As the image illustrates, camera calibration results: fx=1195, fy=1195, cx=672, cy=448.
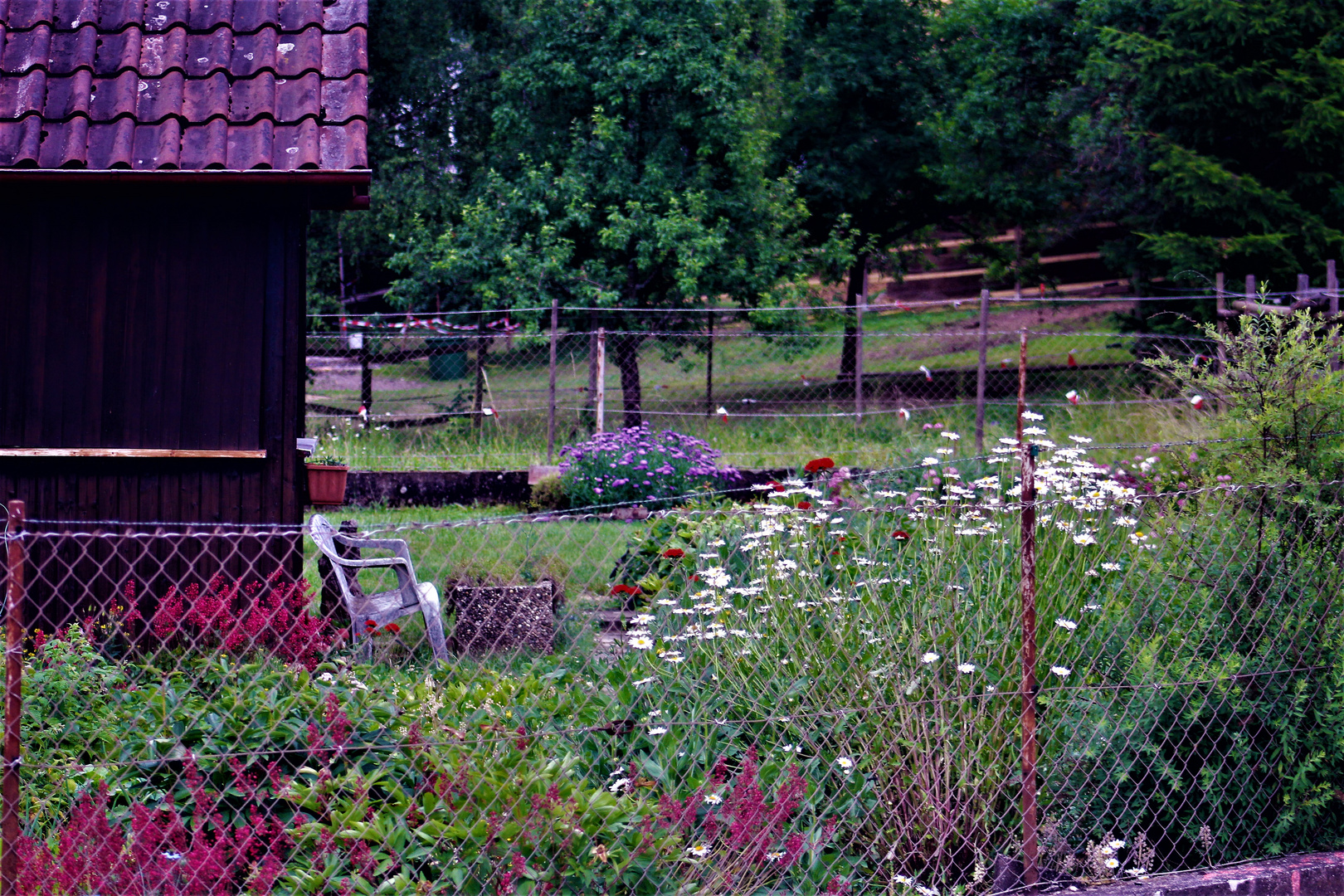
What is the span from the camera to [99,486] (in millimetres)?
5918

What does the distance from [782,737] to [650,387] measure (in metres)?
13.3

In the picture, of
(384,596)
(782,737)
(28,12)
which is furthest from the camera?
(384,596)

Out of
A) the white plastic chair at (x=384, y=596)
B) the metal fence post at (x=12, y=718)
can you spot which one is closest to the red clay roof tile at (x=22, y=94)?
the white plastic chair at (x=384, y=596)

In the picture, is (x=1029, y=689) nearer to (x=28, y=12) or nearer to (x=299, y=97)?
(x=299, y=97)

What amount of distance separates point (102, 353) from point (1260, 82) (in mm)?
14578

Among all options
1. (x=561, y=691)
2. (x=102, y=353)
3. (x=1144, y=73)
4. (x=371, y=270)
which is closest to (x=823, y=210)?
(x=1144, y=73)

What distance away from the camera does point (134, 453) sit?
5805 millimetres

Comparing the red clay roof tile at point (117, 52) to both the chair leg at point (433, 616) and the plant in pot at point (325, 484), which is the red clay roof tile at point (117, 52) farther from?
the chair leg at point (433, 616)

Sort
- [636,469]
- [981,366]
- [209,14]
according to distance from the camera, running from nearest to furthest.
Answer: [209,14] → [636,469] → [981,366]

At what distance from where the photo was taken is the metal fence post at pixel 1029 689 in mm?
3615

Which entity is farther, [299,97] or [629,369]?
[629,369]

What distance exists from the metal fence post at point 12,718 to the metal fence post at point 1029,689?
2757mm

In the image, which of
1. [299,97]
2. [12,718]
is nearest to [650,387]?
[299,97]

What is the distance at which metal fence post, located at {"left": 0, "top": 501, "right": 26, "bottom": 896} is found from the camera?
9.65ft
